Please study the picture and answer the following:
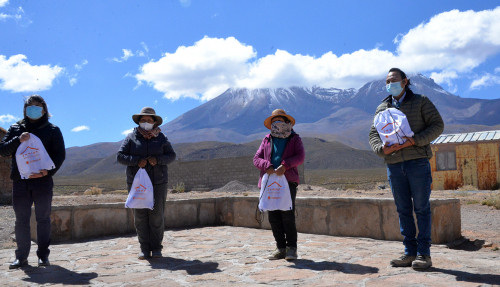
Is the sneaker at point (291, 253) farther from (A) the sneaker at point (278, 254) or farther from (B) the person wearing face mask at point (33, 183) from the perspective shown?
(B) the person wearing face mask at point (33, 183)

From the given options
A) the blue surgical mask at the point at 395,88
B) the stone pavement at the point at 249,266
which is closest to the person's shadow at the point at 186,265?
the stone pavement at the point at 249,266

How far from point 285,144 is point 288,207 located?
27.2 inches

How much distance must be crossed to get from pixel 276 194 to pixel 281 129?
0.69m

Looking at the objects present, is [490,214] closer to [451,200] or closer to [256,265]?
[451,200]

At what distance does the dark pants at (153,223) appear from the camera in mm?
5125

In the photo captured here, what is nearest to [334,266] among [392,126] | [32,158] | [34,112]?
[392,126]

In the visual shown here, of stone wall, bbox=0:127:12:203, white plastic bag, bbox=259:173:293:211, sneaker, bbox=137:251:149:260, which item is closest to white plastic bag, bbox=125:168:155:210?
sneaker, bbox=137:251:149:260

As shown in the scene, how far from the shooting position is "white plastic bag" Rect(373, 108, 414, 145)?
4.01 metres

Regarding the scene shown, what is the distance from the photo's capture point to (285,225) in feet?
15.6

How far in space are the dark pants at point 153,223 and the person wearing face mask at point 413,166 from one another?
245 cm

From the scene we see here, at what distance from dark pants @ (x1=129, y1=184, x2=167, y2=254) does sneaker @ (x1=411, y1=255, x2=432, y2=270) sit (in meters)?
2.70

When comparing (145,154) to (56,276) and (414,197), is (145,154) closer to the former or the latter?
(56,276)

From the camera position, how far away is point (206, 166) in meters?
26.8

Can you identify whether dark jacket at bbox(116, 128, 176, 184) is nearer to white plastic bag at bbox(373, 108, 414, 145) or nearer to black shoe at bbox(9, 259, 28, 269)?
black shoe at bbox(9, 259, 28, 269)
